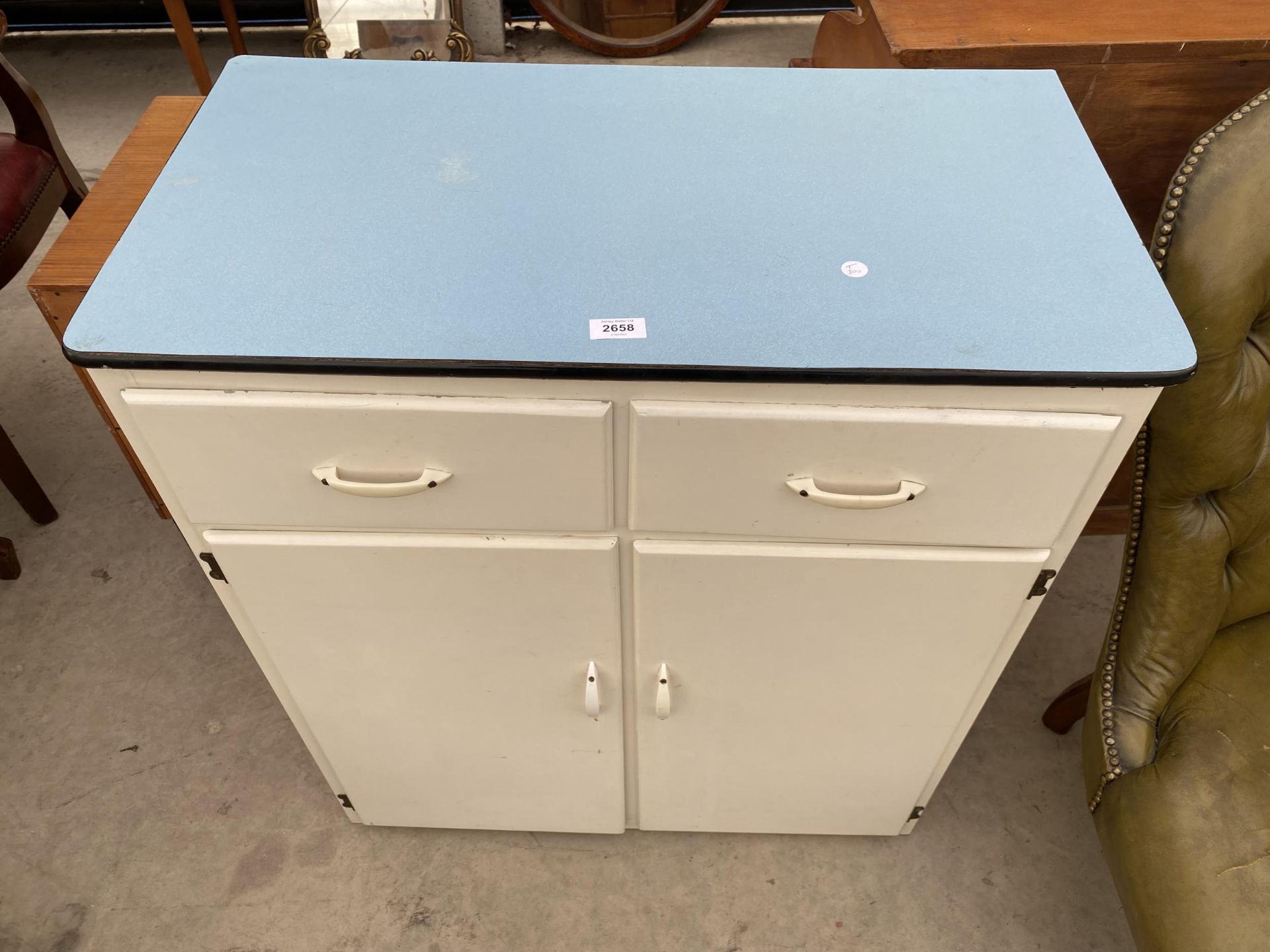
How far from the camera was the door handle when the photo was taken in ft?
3.13

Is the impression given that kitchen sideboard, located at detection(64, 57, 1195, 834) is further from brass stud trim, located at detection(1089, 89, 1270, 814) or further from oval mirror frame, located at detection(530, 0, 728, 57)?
oval mirror frame, located at detection(530, 0, 728, 57)

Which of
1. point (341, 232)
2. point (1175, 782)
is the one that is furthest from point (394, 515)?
point (1175, 782)

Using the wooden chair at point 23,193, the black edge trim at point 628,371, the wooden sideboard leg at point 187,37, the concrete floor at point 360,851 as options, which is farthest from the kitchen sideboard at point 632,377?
the wooden sideboard leg at point 187,37

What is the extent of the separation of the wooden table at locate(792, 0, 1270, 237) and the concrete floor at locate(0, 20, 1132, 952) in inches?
30.2

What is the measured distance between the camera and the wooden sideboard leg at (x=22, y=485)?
1.53 meters

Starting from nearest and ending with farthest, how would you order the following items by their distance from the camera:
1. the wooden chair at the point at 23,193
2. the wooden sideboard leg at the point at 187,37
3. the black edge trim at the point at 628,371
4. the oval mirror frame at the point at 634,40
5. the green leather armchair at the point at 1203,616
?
the black edge trim at the point at 628,371 → the green leather armchair at the point at 1203,616 → the wooden chair at the point at 23,193 → the wooden sideboard leg at the point at 187,37 → the oval mirror frame at the point at 634,40

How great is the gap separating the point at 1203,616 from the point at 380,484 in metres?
0.91

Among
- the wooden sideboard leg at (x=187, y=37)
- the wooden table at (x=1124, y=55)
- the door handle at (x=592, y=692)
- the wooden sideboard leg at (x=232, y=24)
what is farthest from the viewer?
the wooden sideboard leg at (x=232, y=24)

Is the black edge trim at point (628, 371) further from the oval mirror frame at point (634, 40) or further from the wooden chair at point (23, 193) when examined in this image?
the oval mirror frame at point (634, 40)

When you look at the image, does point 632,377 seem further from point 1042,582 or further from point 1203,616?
point 1203,616

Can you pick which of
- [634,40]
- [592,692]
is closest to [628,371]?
[592,692]

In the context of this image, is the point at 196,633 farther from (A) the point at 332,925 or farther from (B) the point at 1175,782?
(B) the point at 1175,782

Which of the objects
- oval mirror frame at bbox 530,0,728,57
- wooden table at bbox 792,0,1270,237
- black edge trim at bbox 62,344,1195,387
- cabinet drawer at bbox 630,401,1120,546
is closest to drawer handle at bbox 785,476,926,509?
cabinet drawer at bbox 630,401,1120,546

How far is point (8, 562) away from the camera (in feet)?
5.12
